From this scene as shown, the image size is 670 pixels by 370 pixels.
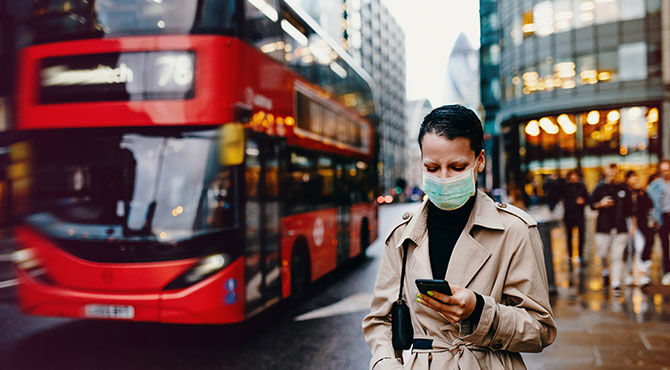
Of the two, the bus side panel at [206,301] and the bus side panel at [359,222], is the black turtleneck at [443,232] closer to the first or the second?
the bus side panel at [206,301]

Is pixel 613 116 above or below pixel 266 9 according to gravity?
above

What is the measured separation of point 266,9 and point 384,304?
18.2 feet

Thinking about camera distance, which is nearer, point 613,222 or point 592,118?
point 613,222

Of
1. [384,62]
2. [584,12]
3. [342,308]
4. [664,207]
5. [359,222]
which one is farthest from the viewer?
[384,62]

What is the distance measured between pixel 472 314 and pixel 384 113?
3525 inches

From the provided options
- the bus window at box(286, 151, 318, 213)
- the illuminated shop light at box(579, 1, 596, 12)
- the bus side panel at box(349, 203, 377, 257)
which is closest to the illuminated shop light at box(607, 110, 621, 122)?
the illuminated shop light at box(579, 1, 596, 12)

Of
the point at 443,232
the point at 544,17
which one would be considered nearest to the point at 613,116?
the point at 544,17

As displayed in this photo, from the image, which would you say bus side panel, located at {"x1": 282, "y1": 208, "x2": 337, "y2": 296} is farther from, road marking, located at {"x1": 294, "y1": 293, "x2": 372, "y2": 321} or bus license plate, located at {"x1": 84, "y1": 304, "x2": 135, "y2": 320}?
bus license plate, located at {"x1": 84, "y1": 304, "x2": 135, "y2": 320}

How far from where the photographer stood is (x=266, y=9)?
6.77 meters

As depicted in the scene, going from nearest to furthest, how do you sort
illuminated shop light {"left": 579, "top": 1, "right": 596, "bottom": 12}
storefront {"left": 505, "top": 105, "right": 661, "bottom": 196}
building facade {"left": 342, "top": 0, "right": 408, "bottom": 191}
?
storefront {"left": 505, "top": 105, "right": 661, "bottom": 196}, illuminated shop light {"left": 579, "top": 1, "right": 596, "bottom": 12}, building facade {"left": 342, "top": 0, "right": 408, "bottom": 191}

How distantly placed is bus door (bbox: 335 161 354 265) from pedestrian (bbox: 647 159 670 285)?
17.4 ft

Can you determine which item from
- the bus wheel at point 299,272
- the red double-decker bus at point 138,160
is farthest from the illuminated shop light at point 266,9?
the bus wheel at point 299,272

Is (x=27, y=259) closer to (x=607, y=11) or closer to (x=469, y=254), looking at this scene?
(x=469, y=254)

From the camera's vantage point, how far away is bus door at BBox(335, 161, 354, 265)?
10.1 m
